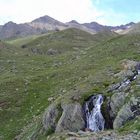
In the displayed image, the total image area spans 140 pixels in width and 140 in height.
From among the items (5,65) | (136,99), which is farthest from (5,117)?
(5,65)

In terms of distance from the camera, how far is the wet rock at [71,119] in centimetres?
4536

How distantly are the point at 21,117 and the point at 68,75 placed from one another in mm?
23224

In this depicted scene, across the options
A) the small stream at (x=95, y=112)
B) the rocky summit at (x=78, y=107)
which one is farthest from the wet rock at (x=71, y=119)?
the small stream at (x=95, y=112)

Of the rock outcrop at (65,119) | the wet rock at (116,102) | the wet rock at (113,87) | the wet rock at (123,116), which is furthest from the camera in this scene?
the wet rock at (113,87)

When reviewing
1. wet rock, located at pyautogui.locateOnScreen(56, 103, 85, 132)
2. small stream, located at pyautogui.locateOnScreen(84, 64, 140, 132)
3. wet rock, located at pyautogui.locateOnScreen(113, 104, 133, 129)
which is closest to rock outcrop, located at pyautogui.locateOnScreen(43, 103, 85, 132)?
wet rock, located at pyautogui.locateOnScreen(56, 103, 85, 132)

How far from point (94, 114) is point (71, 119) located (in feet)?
8.43

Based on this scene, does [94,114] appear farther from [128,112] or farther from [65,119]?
[128,112]

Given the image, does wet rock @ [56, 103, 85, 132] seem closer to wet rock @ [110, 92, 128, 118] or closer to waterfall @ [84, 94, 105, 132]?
waterfall @ [84, 94, 105, 132]

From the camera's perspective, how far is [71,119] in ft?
150

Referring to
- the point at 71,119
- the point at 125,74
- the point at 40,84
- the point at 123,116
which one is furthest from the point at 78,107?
the point at 40,84

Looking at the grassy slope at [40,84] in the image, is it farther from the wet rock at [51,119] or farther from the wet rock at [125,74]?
the wet rock at [51,119]

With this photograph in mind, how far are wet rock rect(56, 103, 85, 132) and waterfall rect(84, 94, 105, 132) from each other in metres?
0.75

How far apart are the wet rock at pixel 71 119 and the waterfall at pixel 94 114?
748mm

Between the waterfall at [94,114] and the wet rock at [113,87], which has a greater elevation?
the wet rock at [113,87]
